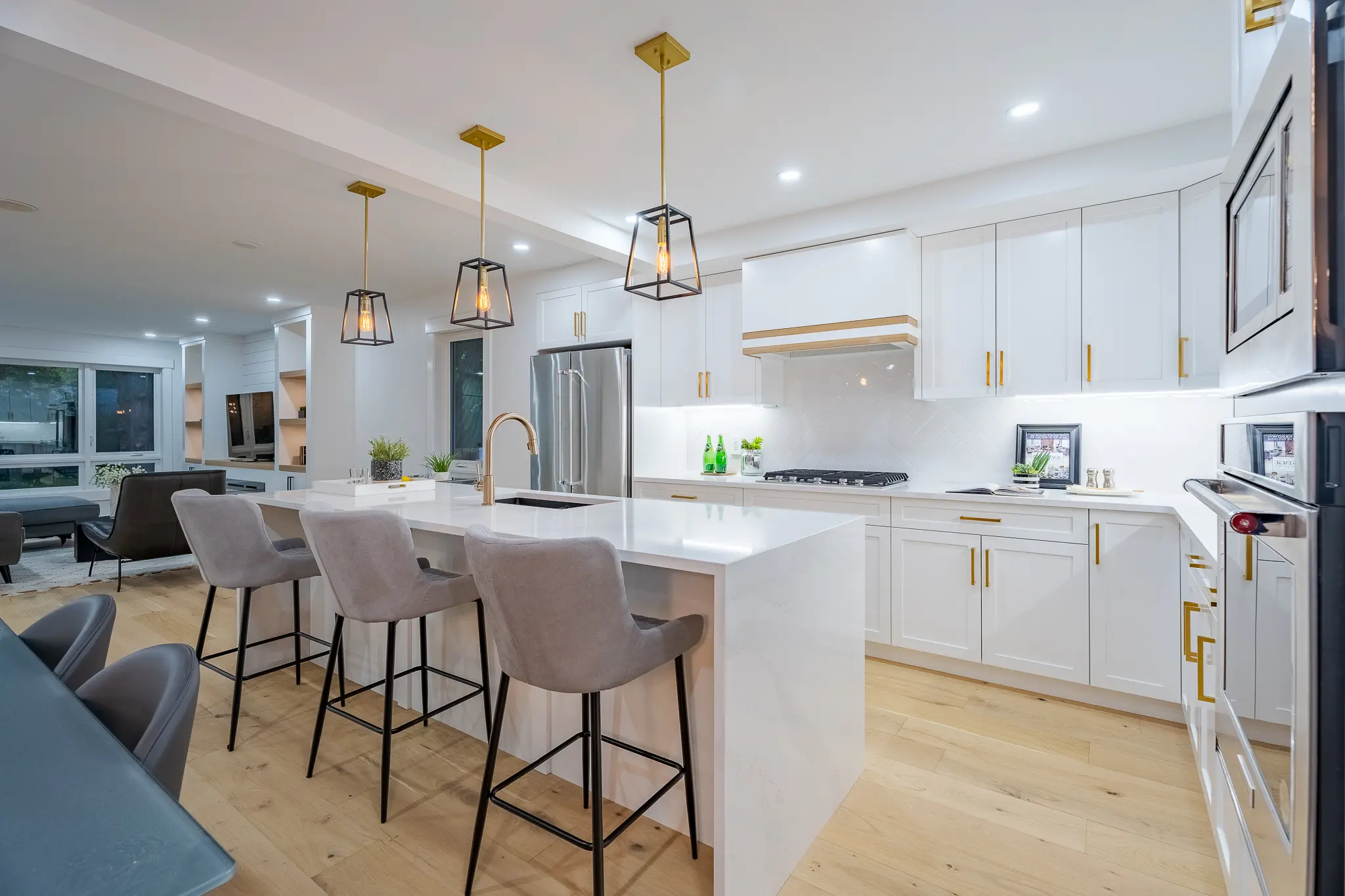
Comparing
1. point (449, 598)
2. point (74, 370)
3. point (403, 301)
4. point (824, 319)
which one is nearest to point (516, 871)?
point (449, 598)

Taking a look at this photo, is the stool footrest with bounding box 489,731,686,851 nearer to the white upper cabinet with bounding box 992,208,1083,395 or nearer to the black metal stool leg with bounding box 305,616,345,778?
the black metal stool leg with bounding box 305,616,345,778

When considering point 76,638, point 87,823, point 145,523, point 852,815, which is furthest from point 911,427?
point 145,523

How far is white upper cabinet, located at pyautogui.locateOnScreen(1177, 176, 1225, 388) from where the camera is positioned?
106 inches

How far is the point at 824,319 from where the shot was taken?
358 centimetres

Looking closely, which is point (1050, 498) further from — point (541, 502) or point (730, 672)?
point (541, 502)

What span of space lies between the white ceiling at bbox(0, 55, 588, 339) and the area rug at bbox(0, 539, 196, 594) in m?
2.37

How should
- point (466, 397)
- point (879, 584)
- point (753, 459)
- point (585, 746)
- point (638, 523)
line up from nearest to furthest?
point (585, 746), point (638, 523), point (879, 584), point (753, 459), point (466, 397)

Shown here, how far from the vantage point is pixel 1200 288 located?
8.96 ft

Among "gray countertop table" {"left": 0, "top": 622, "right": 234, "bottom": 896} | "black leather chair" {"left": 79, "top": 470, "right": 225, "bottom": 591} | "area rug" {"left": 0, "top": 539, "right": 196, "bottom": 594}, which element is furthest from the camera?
"area rug" {"left": 0, "top": 539, "right": 196, "bottom": 594}

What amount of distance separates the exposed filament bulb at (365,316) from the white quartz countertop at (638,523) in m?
0.96

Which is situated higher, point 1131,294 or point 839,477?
point 1131,294

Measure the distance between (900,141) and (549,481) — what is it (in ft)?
10.4

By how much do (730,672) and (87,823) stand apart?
1.15 meters

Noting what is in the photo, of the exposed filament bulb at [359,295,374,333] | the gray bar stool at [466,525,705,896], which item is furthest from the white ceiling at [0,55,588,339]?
the gray bar stool at [466,525,705,896]
